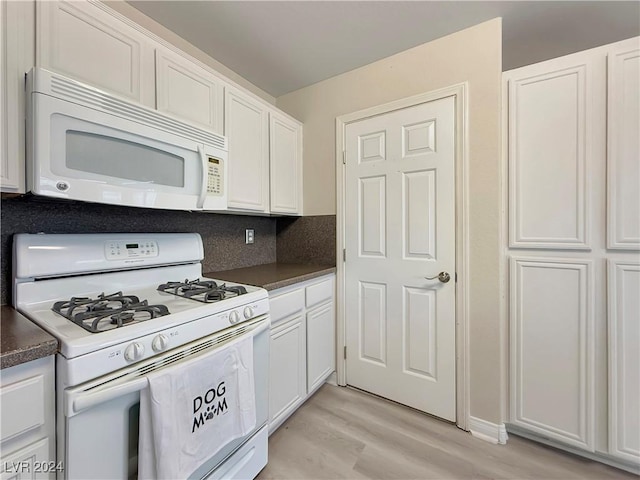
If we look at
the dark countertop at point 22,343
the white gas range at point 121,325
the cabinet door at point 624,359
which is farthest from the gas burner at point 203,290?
the cabinet door at point 624,359

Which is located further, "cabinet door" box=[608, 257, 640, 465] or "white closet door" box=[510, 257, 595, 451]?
"white closet door" box=[510, 257, 595, 451]

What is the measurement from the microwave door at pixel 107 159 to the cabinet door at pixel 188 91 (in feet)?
0.73

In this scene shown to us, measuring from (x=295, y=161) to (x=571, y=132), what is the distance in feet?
5.76

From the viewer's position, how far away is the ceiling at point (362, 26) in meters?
1.52

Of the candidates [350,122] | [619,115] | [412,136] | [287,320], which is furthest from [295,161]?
[619,115]

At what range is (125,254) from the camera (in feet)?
4.42

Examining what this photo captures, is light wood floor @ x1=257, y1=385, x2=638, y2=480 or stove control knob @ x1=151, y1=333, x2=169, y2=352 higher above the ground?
stove control knob @ x1=151, y1=333, x2=169, y2=352

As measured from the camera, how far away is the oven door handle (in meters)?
0.74

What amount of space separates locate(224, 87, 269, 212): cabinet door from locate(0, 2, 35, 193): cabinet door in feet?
2.77

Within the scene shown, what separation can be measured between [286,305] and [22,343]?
3.56 feet

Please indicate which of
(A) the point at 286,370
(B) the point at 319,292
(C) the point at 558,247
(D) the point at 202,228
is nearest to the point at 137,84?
(D) the point at 202,228

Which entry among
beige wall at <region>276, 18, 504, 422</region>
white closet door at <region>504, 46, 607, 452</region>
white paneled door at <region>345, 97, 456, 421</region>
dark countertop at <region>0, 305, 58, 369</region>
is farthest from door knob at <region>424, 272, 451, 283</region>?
dark countertop at <region>0, 305, 58, 369</region>

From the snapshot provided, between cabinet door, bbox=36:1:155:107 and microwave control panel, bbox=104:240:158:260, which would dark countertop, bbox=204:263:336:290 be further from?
cabinet door, bbox=36:1:155:107

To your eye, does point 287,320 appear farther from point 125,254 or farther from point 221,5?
point 221,5
